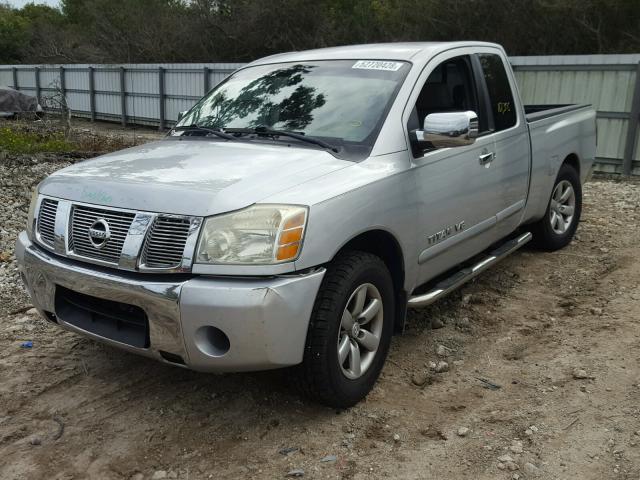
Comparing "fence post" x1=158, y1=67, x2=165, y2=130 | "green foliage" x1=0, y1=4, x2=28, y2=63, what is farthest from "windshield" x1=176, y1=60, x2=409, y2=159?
"green foliage" x1=0, y1=4, x2=28, y2=63

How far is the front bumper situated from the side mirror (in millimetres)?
1122

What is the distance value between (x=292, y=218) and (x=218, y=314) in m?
0.52

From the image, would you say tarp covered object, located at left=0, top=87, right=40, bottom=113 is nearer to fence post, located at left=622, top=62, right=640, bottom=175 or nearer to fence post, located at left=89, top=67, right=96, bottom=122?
fence post, located at left=89, top=67, right=96, bottom=122

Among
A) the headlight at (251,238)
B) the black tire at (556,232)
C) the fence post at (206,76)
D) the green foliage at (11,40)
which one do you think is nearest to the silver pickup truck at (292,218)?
the headlight at (251,238)

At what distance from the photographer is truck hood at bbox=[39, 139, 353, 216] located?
2.85m

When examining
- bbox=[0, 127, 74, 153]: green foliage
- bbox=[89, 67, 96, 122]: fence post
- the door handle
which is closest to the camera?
the door handle

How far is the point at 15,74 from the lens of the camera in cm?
2764

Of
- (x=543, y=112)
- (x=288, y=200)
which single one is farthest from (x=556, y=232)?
(x=288, y=200)

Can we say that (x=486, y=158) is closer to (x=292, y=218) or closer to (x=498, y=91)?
(x=498, y=91)

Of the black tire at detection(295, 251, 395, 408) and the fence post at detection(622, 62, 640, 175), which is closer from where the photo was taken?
the black tire at detection(295, 251, 395, 408)

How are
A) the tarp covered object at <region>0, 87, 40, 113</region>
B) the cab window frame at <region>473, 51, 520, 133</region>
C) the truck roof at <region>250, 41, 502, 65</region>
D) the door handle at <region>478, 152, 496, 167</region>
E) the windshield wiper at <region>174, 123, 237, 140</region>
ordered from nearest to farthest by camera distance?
the windshield wiper at <region>174, 123, 237, 140</region>
the truck roof at <region>250, 41, 502, 65</region>
the door handle at <region>478, 152, 496, 167</region>
the cab window frame at <region>473, 51, 520, 133</region>
the tarp covered object at <region>0, 87, 40, 113</region>

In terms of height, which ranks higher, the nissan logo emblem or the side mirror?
the side mirror

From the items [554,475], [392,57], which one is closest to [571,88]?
[392,57]

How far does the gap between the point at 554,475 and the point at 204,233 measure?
6.06ft
